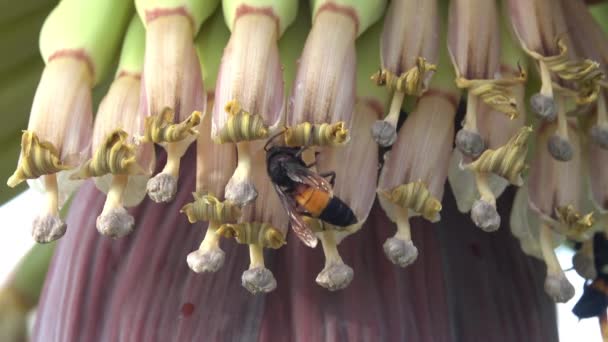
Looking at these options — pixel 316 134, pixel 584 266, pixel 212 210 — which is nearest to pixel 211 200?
pixel 212 210

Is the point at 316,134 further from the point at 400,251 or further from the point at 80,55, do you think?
the point at 80,55

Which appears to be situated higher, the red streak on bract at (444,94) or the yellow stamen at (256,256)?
the red streak on bract at (444,94)

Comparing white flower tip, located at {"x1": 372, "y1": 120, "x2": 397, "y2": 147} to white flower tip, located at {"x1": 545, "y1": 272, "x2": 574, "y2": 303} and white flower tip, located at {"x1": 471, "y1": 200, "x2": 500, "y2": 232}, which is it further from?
white flower tip, located at {"x1": 545, "y1": 272, "x2": 574, "y2": 303}

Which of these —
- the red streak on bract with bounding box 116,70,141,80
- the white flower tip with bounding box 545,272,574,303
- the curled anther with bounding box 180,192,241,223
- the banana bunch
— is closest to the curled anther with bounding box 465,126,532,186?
the banana bunch

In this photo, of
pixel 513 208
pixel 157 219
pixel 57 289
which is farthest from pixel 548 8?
pixel 57 289

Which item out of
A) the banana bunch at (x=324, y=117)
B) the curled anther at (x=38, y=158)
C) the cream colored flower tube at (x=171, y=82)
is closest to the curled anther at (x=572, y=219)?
the banana bunch at (x=324, y=117)

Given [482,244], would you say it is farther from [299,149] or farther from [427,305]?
[299,149]

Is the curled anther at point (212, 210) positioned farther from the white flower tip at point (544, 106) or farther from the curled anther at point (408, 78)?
the white flower tip at point (544, 106)
